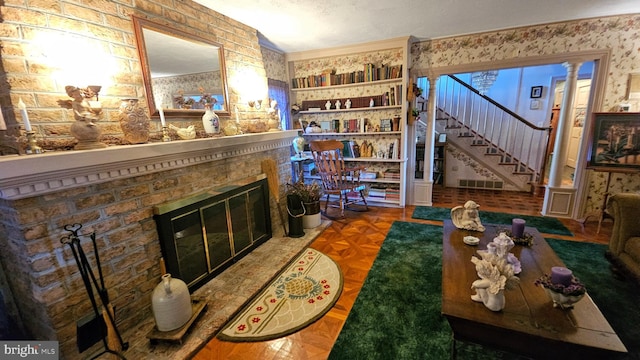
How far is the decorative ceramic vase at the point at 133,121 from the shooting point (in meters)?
1.59

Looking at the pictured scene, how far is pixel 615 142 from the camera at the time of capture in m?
2.80

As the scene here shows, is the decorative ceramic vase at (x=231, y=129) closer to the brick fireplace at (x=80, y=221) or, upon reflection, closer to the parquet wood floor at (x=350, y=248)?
the brick fireplace at (x=80, y=221)

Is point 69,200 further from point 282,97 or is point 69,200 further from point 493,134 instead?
point 493,134

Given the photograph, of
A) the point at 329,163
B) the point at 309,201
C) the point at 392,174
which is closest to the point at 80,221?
the point at 309,201

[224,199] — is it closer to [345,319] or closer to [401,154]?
[345,319]

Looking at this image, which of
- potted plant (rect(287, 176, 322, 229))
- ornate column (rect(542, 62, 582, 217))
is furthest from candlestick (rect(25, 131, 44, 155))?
ornate column (rect(542, 62, 582, 217))

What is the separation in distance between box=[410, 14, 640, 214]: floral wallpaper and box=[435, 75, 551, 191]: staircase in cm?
151

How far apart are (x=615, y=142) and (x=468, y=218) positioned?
222 cm

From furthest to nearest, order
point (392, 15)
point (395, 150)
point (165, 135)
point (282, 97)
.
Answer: point (282, 97) < point (395, 150) < point (392, 15) < point (165, 135)

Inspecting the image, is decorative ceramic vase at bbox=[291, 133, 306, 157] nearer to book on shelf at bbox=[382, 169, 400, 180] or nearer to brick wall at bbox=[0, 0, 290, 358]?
book on shelf at bbox=[382, 169, 400, 180]

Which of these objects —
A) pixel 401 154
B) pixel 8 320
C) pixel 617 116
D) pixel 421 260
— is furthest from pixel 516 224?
pixel 8 320

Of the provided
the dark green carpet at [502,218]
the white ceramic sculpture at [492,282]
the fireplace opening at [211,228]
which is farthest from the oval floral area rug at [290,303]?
the dark green carpet at [502,218]

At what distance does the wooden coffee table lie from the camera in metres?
1.05

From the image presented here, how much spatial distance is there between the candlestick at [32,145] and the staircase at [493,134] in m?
5.44
